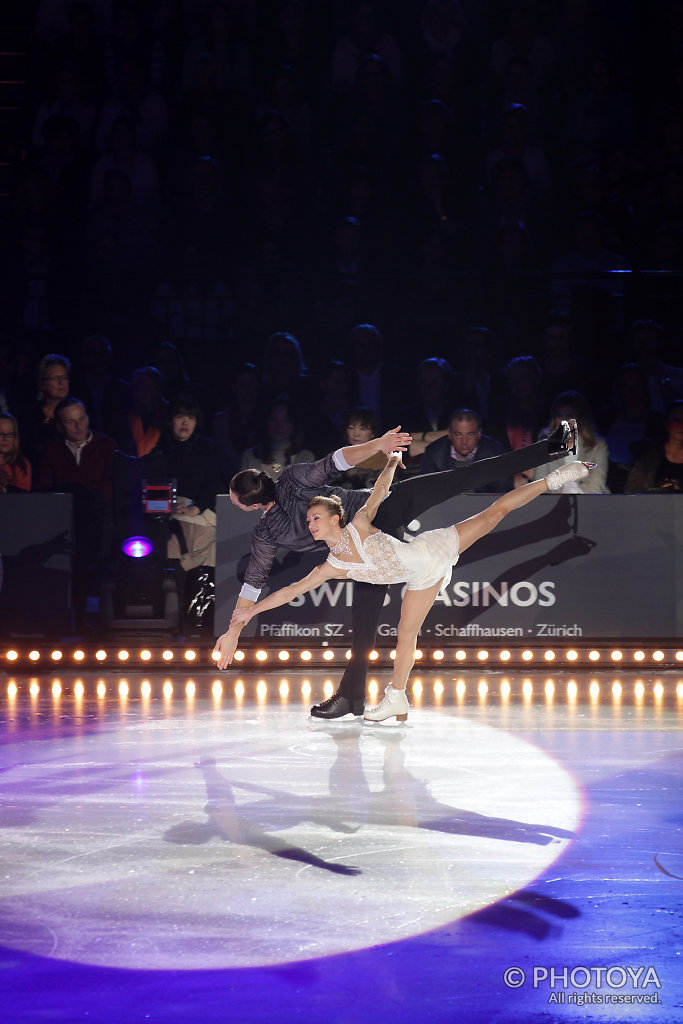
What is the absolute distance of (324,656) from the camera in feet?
25.0

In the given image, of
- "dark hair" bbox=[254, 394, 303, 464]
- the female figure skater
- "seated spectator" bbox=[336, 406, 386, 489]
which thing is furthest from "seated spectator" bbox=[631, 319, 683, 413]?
the female figure skater

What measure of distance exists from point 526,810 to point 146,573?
4.32m

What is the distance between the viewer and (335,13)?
35.4ft

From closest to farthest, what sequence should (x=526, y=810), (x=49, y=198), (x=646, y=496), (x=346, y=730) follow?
(x=526, y=810) < (x=346, y=730) < (x=646, y=496) < (x=49, y=198)

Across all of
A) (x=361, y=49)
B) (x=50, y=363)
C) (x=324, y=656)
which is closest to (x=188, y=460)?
(x=50, y=363)

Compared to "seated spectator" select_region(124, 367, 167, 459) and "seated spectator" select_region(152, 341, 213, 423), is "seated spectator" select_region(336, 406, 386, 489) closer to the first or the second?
"seated spectator" select_region(124, 367, 167, 459)

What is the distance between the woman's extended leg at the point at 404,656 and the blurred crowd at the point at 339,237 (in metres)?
2.45

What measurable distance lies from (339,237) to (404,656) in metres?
4.86

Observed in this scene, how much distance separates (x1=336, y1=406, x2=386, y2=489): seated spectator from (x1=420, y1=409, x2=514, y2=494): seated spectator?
443 millimetres

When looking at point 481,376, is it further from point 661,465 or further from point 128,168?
point 128,168

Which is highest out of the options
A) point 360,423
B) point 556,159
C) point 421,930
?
point 556,159

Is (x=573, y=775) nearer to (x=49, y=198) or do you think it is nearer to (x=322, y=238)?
(x=322, y=238)

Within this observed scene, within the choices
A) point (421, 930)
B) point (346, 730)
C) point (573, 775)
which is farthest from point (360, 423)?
point (421, 930)

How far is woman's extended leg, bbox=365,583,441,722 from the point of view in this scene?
574cm
